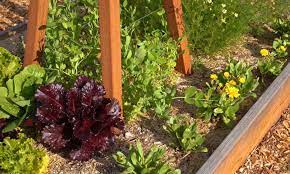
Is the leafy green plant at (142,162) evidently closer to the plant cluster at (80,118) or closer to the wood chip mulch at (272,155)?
the plant cluster at (80,118)

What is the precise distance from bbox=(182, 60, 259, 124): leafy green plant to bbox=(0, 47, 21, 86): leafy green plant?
4.19 ft

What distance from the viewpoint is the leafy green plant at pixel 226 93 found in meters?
3.87

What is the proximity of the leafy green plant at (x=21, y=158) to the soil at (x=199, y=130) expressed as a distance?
0.16 meters

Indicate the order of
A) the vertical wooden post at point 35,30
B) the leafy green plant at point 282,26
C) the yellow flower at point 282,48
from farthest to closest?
the leafy green plant at point 282,26 → the yellow flower at point 282,48 → the vertical wooden post at point 35,30

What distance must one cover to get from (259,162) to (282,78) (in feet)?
2.46

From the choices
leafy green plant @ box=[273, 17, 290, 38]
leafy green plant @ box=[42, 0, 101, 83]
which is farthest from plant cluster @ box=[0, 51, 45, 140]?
leafy green plant @ box=[273, 17, 290, 38]

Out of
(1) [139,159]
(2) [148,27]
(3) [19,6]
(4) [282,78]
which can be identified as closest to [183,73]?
(2) [148,27]

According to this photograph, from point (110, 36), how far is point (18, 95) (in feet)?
2.71

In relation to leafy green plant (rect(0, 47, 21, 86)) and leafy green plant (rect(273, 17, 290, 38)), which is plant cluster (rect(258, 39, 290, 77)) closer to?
leafy green plant (rect(273, 17, 290, 38))

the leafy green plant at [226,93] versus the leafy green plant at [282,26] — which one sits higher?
the leafy green plant at [282,26]

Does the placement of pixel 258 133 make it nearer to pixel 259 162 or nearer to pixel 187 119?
pixel 259 162

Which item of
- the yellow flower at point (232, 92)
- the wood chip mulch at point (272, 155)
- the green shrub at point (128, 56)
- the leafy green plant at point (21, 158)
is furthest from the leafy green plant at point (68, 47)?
the wood chip mulch at point (272, 155)

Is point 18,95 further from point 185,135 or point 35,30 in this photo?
point 185,135

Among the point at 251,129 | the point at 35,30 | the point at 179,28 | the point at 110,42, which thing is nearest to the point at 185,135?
the point at 251,129
